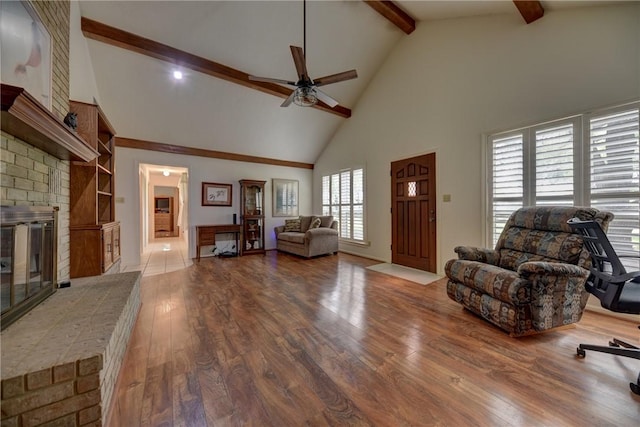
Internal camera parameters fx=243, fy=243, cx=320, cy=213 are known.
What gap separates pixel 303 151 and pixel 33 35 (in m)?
5.03

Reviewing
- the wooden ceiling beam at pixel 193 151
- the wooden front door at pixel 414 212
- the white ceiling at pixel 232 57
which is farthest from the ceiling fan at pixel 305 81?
the wooden ceiling beam at pixel 193 151

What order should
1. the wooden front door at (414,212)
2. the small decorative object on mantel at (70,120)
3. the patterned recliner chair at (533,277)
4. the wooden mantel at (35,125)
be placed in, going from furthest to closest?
1. the wooden front door at (414,212)
2. the small decorative object on mantel at (70,120)
3. the patterned recliner chair at (533,277)
4. the wooden mantel at (35,125)

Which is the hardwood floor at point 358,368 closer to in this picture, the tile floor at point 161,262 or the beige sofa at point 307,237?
the tile floor at point 161,262

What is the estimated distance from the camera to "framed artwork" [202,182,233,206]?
565cm

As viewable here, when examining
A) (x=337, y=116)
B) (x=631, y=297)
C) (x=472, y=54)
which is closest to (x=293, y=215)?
(x=337, y=116)

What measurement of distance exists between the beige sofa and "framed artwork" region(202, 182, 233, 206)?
4.71 feet

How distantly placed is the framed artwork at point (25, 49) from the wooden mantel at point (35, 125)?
0.93ft

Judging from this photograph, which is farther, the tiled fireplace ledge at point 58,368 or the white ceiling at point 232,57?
the white ceiling at point 232,57

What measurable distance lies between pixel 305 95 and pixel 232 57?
195cm

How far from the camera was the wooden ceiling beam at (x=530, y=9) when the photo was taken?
8.58 ft

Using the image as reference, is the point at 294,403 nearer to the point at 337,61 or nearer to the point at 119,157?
the point at 337,61

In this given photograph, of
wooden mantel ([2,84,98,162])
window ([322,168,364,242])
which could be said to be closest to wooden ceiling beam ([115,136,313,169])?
window ([322,168,364,242])

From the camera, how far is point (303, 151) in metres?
6.52

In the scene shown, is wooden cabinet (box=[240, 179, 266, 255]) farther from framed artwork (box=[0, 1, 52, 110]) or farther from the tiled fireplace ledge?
the tiled fireplace ledge
